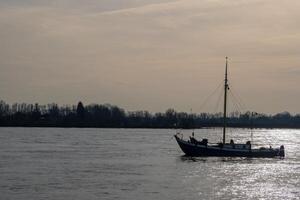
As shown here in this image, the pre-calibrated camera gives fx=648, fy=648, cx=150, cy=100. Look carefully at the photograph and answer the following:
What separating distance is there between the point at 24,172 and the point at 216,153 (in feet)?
123

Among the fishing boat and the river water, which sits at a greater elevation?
the fishing boat

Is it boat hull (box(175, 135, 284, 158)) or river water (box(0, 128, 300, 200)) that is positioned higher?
boat hull (box(175, 135, 284, 158))

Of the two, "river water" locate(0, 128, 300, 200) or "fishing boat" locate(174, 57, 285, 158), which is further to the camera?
"fishing boat" locate(174, 57, 285, 158)

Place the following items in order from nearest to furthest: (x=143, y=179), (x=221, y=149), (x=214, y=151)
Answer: (x=143, y=179)
(x=221, y=149)
(x=214, y=151)

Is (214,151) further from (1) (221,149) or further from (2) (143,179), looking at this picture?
(2) (143,179)

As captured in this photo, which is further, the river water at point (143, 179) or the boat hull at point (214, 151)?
the boat hull at point (214, 151)

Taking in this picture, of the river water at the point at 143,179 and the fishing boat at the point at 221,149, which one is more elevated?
the fishing boat at the point at 221,149

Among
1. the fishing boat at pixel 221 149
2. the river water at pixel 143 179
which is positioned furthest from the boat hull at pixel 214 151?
the river water at pixel 143 179

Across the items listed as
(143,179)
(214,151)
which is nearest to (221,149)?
(214,151)

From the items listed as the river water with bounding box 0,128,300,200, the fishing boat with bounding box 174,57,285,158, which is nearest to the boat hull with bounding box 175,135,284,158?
the fishing boat with bounding box 174,57,285,158

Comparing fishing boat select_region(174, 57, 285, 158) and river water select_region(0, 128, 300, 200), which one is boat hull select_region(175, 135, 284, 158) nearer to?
fishing boat select_region(174, 57, 285, 158)

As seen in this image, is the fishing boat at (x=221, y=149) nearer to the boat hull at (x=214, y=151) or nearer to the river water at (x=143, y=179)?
the boat hull at (x=214, y=151)

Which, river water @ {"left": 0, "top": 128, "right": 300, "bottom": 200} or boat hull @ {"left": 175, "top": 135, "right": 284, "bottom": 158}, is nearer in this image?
river water @ {"left": 0, "top": 128, "right": 300, "bottom": 200}

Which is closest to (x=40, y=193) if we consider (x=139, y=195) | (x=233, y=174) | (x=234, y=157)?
(x=139, y=195)
